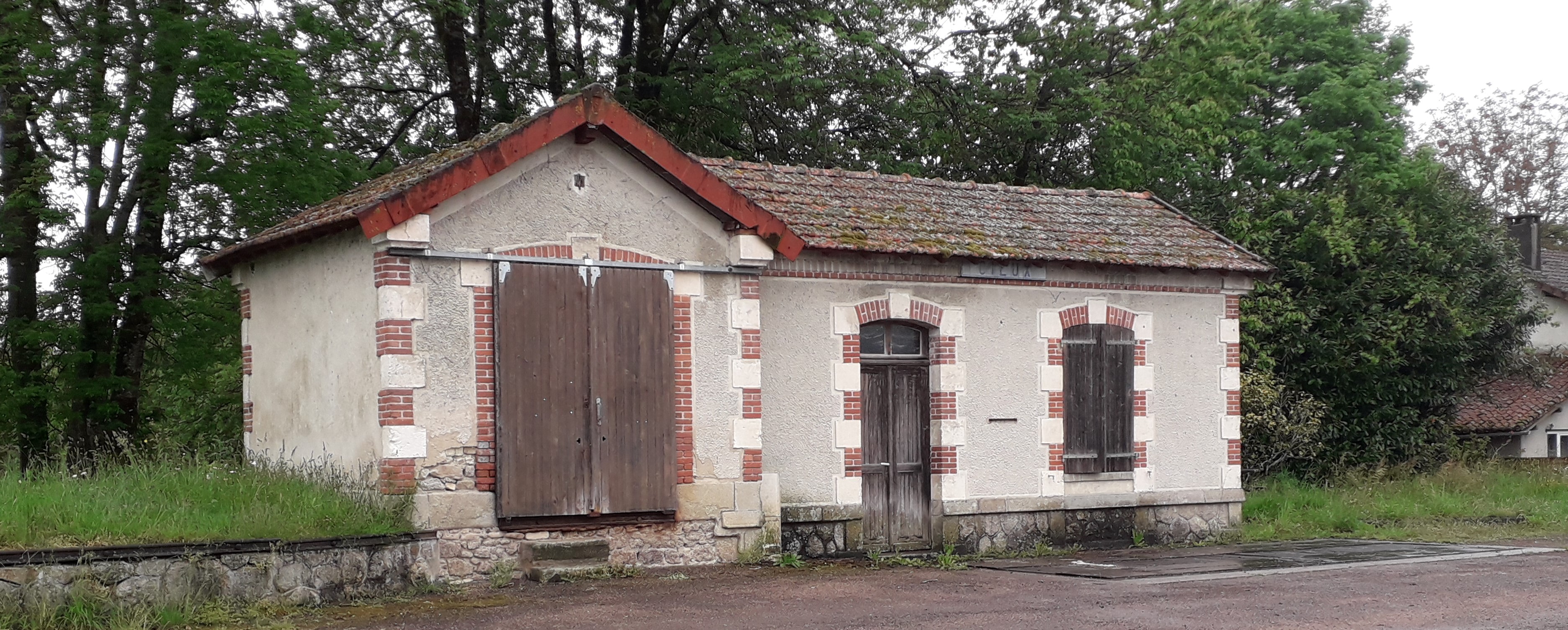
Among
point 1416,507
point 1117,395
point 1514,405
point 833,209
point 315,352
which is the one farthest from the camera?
point 1514,405

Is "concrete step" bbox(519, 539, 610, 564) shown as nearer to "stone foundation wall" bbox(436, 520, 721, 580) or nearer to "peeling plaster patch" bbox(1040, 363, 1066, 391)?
"stone foundation wall" bbox(436, 520, 721, 580)

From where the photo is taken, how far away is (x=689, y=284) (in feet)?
40.6

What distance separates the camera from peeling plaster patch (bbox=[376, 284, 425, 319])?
434 inches

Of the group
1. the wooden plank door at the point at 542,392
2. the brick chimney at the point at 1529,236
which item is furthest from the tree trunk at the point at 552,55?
the brick chimney at the point at 1529,236

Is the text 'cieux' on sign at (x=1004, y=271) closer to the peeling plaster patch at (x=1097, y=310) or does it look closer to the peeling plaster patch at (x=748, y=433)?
the peeling plaster patch at (x=1097, y=310)

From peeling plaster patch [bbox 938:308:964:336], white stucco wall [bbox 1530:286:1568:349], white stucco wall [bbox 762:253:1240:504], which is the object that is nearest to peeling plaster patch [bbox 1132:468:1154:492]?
white stucco wall [bbox 762:253:1240:504]

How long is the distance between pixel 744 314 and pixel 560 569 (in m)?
2.74

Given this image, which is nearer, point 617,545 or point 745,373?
point 617,545

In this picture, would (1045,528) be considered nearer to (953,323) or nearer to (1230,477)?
(953,323)

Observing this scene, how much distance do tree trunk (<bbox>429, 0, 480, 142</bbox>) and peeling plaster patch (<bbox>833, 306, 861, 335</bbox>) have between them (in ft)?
32.4

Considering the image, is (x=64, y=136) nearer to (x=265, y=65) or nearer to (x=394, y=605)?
(x=265, y=65)

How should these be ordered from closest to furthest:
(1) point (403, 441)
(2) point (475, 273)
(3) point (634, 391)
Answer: (1) point (403, 441) < (2) point (475, 273) < (3) point (634, 391)

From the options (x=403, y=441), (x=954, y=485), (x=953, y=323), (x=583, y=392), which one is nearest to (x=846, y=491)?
(x=954, y=485)

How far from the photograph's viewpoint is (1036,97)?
24562 millimetres
